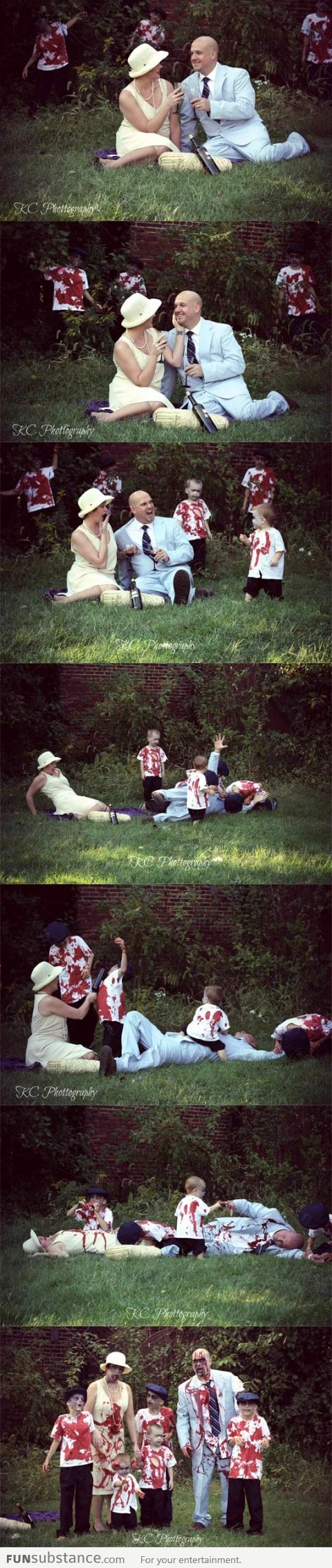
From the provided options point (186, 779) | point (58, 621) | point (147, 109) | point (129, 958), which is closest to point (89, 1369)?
point (129, 958)

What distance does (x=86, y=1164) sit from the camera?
6.46 metres

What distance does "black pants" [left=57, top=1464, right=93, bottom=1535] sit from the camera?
20.3 feet

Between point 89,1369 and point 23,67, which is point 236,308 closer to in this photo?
point 23,67

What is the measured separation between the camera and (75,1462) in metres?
6.21

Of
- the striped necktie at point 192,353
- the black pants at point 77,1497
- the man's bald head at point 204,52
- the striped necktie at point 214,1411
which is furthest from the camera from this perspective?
the striped necktie at point 192,353

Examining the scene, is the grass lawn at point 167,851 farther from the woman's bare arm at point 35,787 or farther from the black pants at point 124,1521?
the black pants at point 124,1521

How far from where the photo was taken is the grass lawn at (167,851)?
6504mm

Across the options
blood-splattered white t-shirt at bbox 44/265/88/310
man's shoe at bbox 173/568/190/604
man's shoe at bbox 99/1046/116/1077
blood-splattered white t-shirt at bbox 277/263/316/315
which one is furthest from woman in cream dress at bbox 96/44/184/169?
man's shoe at bbox 99/1046/116/1077

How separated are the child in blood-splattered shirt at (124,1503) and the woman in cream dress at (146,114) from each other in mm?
4825

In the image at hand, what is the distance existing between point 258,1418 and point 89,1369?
64 centimetres

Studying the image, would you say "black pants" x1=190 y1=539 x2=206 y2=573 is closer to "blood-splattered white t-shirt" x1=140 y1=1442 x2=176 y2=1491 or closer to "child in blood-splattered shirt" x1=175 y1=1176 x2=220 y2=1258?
"child in blood-splattered shirt" x1=175 y1=1176 x2=220 y2=1258

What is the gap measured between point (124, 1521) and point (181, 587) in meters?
3.38

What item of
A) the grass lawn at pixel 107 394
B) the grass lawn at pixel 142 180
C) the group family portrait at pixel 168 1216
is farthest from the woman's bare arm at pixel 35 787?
the grass lawn at pixel 142 180

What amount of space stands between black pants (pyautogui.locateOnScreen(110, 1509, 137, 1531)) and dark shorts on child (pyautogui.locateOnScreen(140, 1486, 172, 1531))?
0.13 ft
